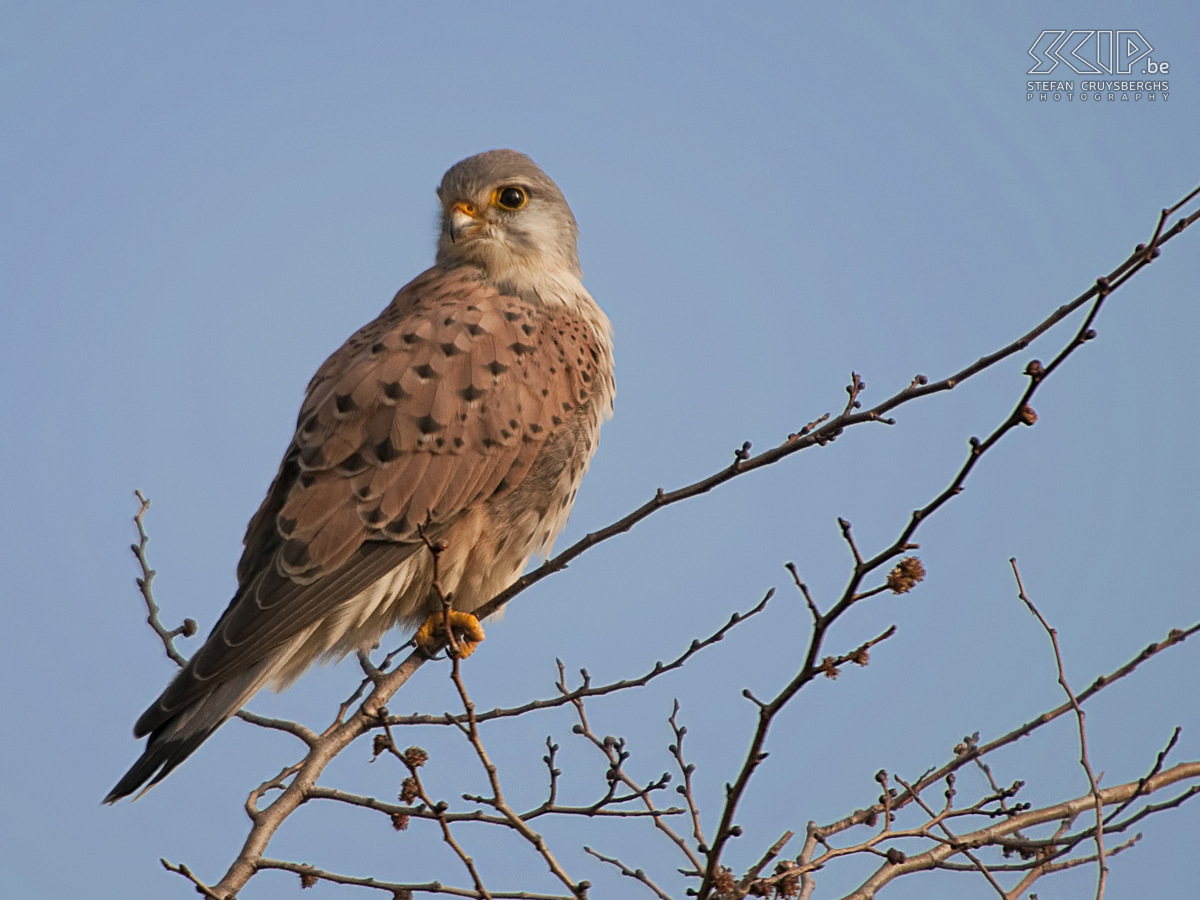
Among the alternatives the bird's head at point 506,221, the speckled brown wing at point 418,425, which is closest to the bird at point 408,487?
the speckled brown wing at point 418,425

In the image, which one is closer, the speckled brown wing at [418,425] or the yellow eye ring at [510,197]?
the speckled brown wing at [418,425]

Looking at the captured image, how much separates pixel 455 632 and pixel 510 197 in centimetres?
171

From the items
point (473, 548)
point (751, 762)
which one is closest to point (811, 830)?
point (751, 762)

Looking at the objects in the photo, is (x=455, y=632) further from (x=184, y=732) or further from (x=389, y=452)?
(x=184, y=732)

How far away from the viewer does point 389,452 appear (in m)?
3.36

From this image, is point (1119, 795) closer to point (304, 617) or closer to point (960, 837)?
point (960, 837)

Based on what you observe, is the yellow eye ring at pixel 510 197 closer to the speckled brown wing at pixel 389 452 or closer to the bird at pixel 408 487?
the bird at pixel 408 487

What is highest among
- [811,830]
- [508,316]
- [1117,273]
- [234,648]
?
[508,316]

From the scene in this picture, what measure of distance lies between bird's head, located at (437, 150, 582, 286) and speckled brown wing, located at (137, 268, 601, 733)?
0.46 metres

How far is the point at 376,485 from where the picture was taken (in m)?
3.32

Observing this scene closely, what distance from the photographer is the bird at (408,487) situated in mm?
3119

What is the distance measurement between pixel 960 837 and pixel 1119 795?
398mm

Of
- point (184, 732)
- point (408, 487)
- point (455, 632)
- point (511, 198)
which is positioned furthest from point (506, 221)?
point (184, 732)

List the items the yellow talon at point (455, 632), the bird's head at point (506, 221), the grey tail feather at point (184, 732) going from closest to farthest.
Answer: the grey tail feather at point (184, 732) < the yellow talon at point (455, 632) < the bird's head at point (506, 221)
